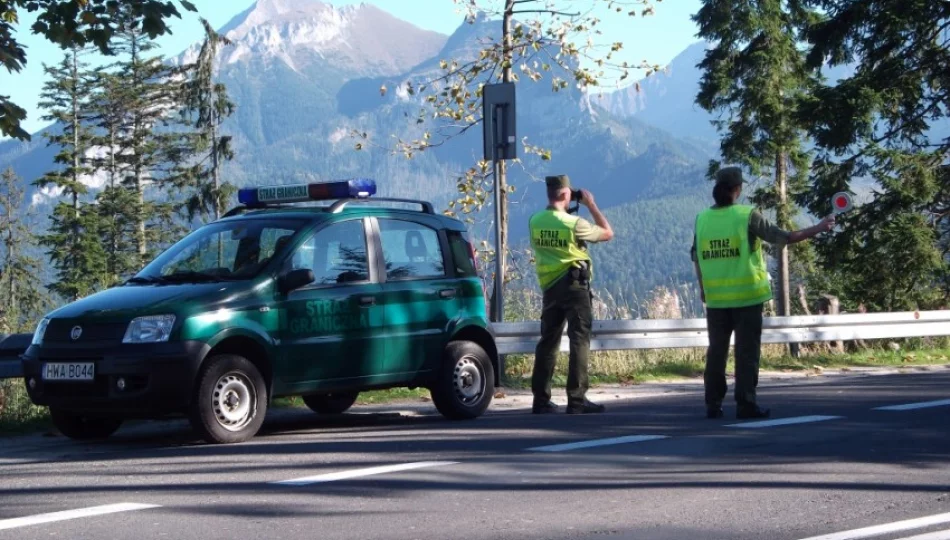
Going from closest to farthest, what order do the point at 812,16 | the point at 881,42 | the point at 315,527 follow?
the point at 315,527, the point at 881,42, the point at 812,16

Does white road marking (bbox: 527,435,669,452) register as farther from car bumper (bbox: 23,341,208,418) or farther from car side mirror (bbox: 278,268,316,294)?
car bumper (bbox: 23,341,208,418)

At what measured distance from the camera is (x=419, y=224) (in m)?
11.6

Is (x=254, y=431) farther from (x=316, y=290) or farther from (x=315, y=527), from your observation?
(x=315, y=527)

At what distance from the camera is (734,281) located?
10.8 meters

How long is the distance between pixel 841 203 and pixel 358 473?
15.2 feet

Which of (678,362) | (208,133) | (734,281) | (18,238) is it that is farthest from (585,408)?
(18,238)

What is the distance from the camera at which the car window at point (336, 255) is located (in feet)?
34.4

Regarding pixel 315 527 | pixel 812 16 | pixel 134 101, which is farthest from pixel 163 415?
pixel 134 101

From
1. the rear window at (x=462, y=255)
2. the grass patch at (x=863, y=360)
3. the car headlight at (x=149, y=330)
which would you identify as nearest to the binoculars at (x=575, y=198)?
the rear window at (x=462, y=255)

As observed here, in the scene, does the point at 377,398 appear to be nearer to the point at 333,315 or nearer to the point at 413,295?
the point at 413,295

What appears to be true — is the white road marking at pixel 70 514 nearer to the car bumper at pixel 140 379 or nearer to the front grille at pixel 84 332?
the car bumper at pixel 140 379

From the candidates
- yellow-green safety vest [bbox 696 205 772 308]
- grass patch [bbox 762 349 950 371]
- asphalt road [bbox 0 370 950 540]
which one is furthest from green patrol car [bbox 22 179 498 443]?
grass patch [bbox 762 349 950 371]

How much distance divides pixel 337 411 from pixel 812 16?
30.3 metres

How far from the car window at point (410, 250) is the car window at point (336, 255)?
0.85 feet
